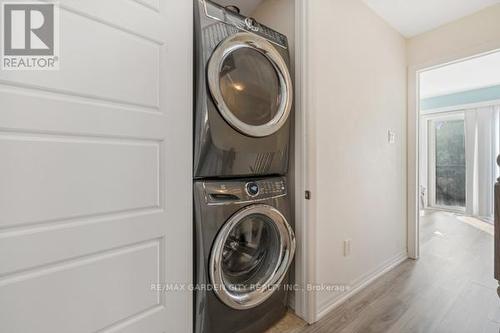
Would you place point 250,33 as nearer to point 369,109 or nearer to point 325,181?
point 325,181

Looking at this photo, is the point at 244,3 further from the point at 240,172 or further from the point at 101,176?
the point at 101,176

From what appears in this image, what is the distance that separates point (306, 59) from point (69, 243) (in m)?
1.53

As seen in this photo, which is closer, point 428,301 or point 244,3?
point 428,301

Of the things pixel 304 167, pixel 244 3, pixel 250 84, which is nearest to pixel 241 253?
pixel 304 167

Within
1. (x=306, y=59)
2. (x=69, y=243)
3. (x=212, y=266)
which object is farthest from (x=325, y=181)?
(x=69, y=243)

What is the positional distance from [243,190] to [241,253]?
0.44 m

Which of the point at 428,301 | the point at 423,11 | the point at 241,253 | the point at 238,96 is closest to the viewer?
the point at 238,96

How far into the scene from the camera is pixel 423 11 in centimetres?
205

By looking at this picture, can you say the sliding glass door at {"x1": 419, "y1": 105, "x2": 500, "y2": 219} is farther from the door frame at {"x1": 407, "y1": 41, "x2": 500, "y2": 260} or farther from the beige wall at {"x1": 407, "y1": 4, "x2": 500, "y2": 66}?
the beige wall at {"x1": 407, "y1": 4, "x2": 500, "y2": 66}

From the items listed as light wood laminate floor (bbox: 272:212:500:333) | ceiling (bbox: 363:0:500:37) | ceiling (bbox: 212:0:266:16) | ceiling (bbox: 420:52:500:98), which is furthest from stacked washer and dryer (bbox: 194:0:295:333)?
ceiling (bbox: 420:52:500:98)

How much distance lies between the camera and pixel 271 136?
136 cm

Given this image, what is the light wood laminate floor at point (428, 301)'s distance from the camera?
4.72ft

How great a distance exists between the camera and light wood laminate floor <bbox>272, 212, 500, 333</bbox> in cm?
144

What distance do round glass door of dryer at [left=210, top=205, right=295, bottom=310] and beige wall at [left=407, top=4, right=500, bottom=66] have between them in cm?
232
